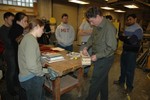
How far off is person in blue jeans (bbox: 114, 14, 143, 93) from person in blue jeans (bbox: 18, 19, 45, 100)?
6.03ft

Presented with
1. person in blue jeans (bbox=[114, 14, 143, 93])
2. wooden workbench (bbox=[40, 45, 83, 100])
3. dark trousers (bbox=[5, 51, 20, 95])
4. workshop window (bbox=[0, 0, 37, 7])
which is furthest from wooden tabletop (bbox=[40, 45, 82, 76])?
workshop window (bbox=[0, 0, 37, 7])

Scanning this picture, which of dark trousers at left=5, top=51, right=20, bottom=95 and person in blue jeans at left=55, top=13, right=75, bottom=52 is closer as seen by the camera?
dark trousers at left=5, top=51, right=20, bottom=95

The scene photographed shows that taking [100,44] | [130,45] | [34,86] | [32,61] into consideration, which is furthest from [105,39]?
[130,45]

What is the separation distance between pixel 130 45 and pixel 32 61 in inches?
79.6

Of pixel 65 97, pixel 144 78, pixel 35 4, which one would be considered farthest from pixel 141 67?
pixel 35 4

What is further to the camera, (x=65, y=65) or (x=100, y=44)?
(x=65, y=65)

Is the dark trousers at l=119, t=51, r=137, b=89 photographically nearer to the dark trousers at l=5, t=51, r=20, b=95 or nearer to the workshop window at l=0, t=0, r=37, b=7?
the dark trousers at l=5, t=51, r=20, b=95

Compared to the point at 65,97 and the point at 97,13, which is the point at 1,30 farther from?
the point at 97,13

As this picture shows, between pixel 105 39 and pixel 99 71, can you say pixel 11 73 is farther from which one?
pixel 105 39

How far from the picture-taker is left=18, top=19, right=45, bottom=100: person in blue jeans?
1.55m

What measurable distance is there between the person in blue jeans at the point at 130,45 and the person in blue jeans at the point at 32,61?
6.03ft

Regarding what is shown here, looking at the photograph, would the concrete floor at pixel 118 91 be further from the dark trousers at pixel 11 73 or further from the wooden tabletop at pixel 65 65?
the wooden tabletop at pixel 65 65

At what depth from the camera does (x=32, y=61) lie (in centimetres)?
155

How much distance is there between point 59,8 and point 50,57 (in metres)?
6.02
